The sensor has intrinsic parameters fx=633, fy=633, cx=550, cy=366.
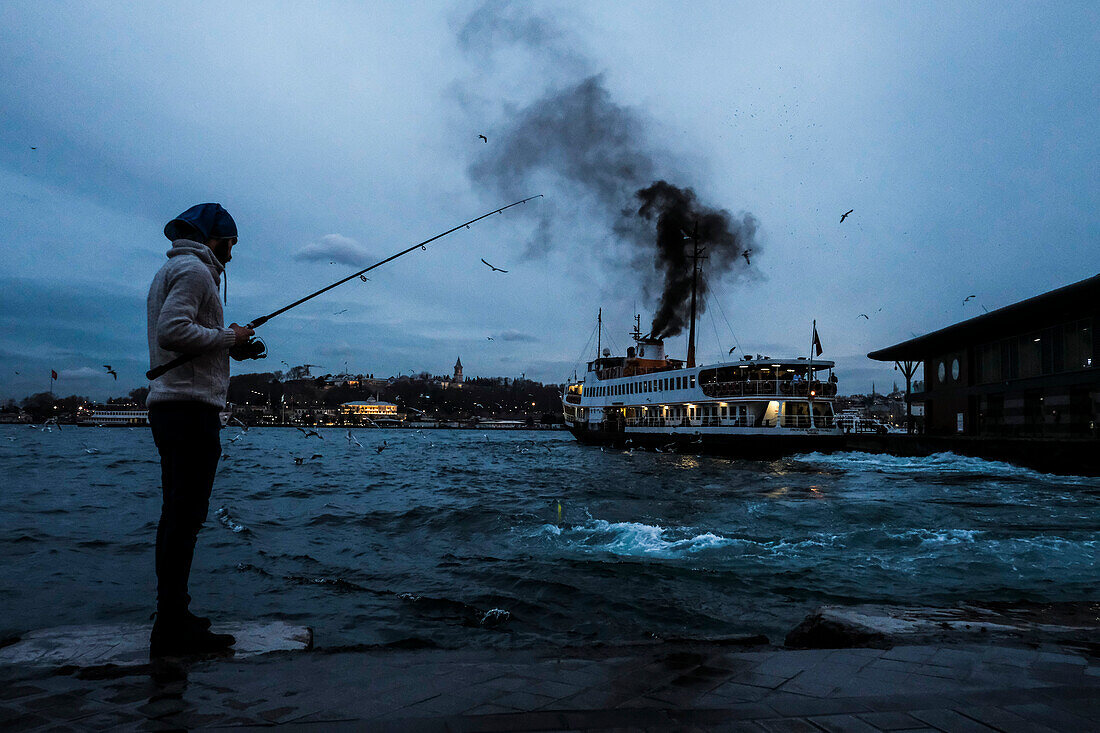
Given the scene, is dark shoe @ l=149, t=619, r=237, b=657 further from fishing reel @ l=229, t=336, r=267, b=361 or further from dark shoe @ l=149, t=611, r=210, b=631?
fishing reel @ l=229, t=336, r=267, b=361

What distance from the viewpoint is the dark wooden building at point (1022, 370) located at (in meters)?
26.2

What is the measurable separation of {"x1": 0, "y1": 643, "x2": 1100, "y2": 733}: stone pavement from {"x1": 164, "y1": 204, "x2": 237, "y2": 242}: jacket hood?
7.88 feet

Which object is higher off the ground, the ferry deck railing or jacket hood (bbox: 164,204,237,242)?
the ferry deck railing

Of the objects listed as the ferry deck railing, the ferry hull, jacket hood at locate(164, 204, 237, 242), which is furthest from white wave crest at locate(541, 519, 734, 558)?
the ferry deck railing

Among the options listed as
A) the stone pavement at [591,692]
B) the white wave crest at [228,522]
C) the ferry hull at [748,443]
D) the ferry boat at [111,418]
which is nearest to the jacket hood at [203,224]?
the stone pavement at [591,692]

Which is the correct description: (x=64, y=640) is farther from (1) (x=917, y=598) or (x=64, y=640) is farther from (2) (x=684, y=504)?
(2) (x=684, y=504)

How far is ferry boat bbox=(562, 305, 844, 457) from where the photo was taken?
35750mm

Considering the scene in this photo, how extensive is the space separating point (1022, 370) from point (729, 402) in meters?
14.7

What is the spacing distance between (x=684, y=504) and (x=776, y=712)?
12508 mm

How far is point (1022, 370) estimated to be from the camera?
1228 inches

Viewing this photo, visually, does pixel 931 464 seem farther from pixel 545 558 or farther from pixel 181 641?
pixel 181 641

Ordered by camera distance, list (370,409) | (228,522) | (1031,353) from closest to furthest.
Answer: (228,522) → (1031,353) → (370,409)

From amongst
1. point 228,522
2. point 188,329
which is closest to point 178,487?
point 188,329

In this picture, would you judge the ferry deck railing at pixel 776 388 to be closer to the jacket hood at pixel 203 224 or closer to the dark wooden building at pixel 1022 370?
the dark wooden building at pixel 1022 370
